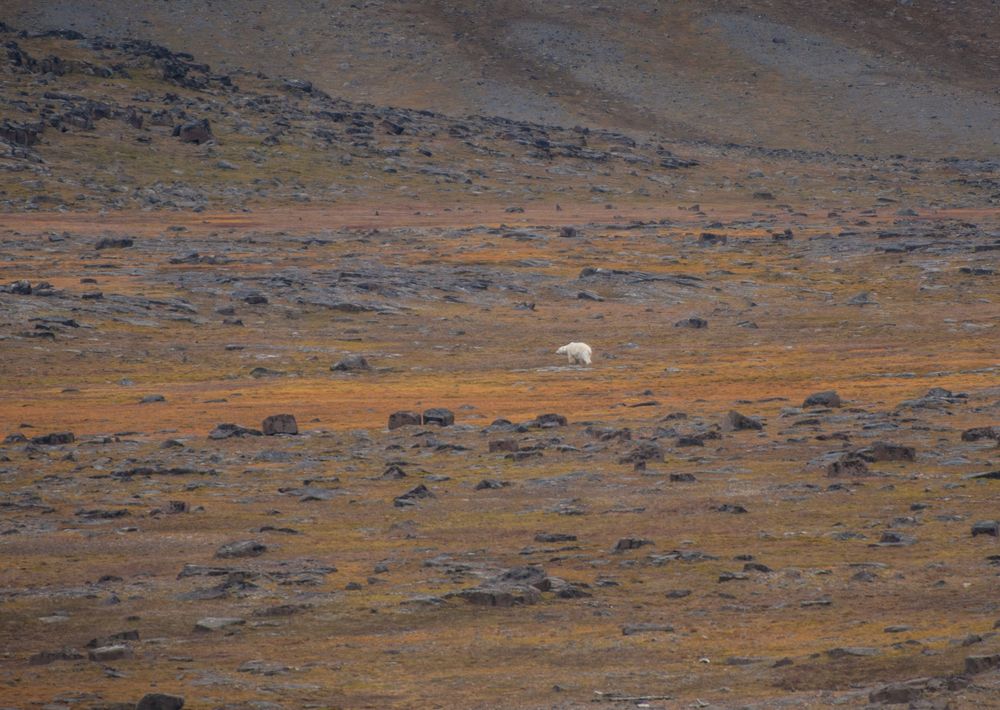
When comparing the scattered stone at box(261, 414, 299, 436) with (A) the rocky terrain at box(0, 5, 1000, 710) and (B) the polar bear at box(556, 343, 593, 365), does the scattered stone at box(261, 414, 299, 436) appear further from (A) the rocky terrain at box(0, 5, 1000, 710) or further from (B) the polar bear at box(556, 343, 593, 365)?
(B) the polar bear at box(556, 343, 593, 365)

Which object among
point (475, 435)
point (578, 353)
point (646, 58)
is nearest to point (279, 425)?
point (475, 435)

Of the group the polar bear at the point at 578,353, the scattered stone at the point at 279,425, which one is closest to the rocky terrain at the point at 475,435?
the scattered stone at the point at 279,425

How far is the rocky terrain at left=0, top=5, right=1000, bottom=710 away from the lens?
49.0 feet

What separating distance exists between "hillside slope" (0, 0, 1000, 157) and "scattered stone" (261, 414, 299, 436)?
8169 cm

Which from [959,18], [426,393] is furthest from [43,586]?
[959,18]

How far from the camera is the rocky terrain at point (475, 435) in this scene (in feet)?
49.0

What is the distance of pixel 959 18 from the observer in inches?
5192

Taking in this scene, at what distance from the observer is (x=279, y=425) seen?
29.3 m

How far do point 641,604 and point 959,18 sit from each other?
4864 inches

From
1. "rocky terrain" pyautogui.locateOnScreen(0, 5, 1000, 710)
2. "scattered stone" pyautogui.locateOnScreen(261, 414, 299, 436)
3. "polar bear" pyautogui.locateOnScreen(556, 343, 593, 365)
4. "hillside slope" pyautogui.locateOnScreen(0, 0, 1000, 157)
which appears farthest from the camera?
"hillside slope" pyautogui.locateOnScreen(0, 0, 1000, 157)

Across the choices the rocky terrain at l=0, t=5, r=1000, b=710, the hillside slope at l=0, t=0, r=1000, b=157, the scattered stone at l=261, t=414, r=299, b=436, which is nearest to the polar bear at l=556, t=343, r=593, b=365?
the rocky terrain at l=0, t=5, r=1000, b=710

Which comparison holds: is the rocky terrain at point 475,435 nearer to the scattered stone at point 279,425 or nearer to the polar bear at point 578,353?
the scattered stone at point 279,425

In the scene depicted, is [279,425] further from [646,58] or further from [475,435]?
[646,58]

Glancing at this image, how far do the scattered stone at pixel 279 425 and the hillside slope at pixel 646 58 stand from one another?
3216 inches
